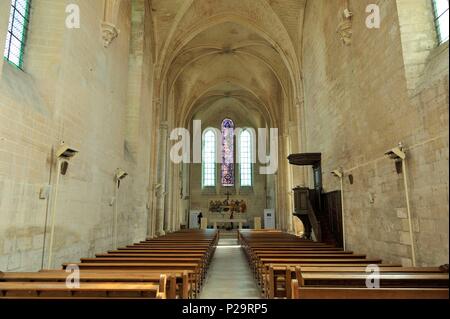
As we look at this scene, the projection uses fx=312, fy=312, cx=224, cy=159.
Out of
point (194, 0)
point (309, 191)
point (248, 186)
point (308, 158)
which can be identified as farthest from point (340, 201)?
point (248, 186)

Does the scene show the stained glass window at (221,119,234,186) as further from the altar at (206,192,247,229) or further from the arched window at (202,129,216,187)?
the altar at (206,192,247,229)

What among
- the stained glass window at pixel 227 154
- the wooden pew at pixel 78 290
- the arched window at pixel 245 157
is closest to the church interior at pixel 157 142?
the wooden pew at pixel 78 290

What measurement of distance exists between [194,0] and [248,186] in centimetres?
1731

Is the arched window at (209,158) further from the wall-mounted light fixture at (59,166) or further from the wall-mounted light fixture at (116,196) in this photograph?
the wall-mounted light fixture at (59,166)

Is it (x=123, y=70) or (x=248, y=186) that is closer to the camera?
(x=123, y=70)

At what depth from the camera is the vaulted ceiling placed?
14227 millimetres

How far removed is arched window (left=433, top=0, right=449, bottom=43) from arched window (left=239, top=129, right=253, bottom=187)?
73.4 ft

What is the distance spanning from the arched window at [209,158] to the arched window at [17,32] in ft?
72.5

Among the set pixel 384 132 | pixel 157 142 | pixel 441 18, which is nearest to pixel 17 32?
pixel 384 132

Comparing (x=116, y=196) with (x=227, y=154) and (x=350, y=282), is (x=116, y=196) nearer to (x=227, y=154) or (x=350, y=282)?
(x=350, y=282)

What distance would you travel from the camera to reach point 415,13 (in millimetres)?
5945

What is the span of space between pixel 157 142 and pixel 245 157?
45.9ft
